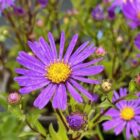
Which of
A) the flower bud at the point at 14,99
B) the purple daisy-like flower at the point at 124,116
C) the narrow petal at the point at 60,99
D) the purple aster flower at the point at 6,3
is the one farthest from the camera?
the purple aster flower at the point at 6,3

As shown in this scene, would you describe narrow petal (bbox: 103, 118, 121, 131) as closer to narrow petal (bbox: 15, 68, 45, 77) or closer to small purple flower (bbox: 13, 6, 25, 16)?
narrow petal (bbox: 15, 68, 45, 77)

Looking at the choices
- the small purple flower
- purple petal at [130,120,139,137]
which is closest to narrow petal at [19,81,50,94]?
purple petal at [130,120,139,137]

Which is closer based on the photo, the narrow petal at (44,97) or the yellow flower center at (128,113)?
the narrow petal at (44,97)

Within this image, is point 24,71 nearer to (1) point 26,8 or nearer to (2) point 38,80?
(2) point 38,80

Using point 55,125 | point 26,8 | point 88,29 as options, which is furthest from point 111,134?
point 26,8

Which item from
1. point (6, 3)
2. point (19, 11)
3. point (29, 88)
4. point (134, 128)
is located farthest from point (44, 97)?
point (19, 11)

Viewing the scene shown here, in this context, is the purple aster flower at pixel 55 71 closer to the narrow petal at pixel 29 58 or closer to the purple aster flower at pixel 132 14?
the narrow petal at pixel 29 58

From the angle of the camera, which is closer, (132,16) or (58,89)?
(58,89)

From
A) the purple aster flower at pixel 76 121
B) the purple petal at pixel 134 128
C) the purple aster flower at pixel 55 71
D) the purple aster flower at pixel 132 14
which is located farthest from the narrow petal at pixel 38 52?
the purple aster flower at pixel 132 14
